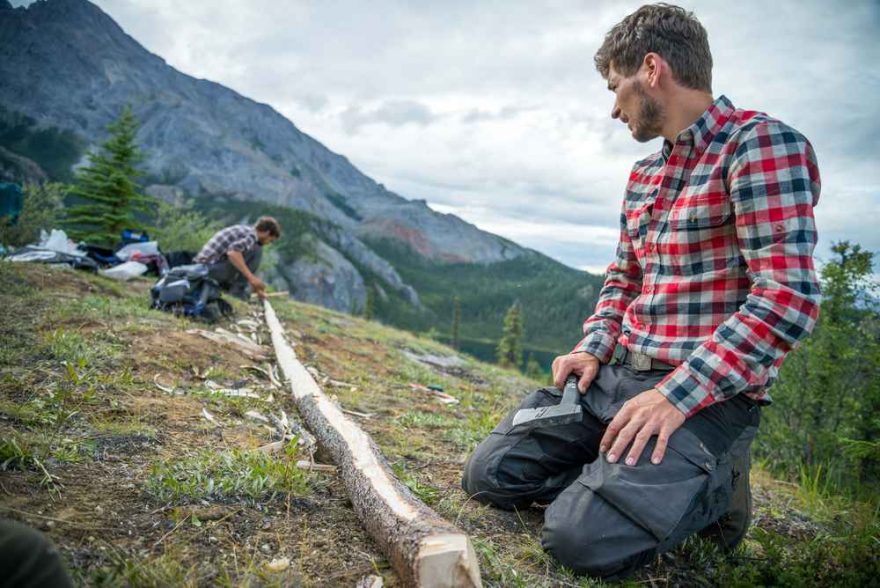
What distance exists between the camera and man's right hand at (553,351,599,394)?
296 centimetres

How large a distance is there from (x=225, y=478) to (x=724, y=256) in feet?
9.21

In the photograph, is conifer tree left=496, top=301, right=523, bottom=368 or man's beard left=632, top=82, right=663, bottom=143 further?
conifer tree left=496, top=301, right=523, bottom=368

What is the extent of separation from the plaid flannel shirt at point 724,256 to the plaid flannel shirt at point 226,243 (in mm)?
8091

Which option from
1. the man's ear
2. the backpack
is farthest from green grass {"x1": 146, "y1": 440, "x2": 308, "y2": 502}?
the backpack

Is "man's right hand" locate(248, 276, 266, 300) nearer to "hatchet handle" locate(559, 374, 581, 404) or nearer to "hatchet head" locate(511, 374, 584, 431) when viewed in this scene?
"hatchet head" locate(511, 374, 584, 431)

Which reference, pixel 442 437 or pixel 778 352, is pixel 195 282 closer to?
pixel 442 437

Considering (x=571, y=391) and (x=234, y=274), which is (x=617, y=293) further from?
(x=234, y=274)

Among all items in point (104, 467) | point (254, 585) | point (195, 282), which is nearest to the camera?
point (254, 585)

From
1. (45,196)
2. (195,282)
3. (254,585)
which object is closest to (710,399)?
(254,585)

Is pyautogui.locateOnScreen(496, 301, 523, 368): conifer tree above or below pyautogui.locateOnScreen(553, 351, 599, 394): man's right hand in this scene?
below

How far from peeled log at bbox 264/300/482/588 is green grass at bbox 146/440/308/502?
33 cm

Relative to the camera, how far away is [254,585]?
1.83 metres

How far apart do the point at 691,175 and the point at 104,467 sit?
3439 millimetres

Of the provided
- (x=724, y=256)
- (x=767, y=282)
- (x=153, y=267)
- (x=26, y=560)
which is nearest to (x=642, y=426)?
(x=767, y=282)
